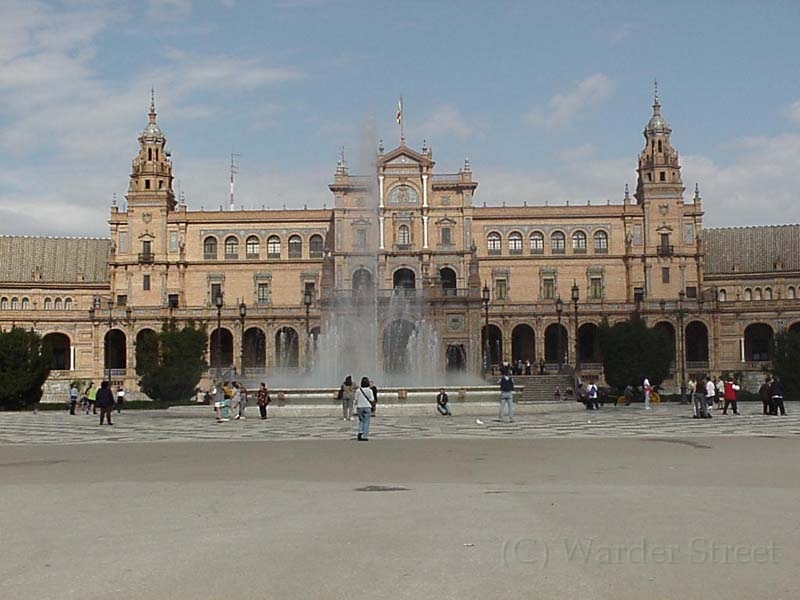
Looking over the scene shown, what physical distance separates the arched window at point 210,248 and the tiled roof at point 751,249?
44522 mm

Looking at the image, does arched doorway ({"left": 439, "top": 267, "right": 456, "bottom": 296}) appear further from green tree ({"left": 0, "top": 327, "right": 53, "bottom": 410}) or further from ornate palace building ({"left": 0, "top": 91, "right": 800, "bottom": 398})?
green tree ({"left": 0, "top": 327, "right": 53, "bottom": 410})

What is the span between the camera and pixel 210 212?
87000mm

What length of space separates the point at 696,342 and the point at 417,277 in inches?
953

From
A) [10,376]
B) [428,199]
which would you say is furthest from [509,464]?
[428,199]

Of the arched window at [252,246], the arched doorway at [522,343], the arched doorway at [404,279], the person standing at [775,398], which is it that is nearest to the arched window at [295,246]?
the arched window at [252,246]

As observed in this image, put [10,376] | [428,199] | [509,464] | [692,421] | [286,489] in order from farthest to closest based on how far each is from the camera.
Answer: [428,199] → [10,376] → [692,421] → [509,464] → [286,489]

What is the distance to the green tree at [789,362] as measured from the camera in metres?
49.2

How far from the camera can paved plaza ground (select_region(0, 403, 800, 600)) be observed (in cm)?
838

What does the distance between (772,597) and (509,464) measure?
10.0 meters

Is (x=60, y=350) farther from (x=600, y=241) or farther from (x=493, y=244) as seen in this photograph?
(x=600, y=241)

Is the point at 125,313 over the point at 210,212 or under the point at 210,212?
under

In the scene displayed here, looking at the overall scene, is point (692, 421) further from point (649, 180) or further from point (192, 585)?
point (649, 180)

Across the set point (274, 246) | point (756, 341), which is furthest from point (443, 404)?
point (756, 341)

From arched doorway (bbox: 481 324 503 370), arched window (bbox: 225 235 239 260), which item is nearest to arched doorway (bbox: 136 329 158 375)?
arched window (bbox: 225 235 239 260)
